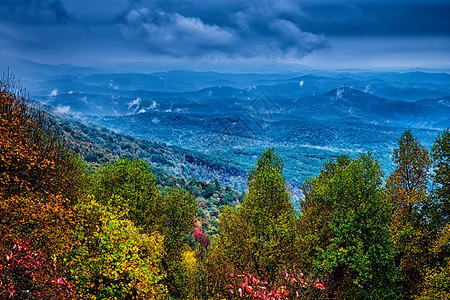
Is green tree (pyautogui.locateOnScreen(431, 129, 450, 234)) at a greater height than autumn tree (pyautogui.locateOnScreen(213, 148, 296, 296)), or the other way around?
green tree (pyautogui.locateOnScreen(431, 129, 450, 234))

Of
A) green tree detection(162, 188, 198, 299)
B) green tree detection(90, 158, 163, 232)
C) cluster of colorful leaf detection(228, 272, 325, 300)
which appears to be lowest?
green tree detection(162, 188, 198, 299)

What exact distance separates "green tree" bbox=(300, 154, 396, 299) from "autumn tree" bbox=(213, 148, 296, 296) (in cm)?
199

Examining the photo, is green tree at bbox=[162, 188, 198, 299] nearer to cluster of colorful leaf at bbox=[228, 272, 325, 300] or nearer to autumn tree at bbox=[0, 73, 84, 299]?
autumn tree at bbox=[0, 73, 84, 299]

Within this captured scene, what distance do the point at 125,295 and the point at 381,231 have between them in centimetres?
1916

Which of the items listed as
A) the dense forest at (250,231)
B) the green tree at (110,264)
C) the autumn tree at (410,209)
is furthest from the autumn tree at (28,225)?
the autumn tree at (410,209)

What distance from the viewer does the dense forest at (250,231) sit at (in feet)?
63.2

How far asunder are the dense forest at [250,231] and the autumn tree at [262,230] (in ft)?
0.36

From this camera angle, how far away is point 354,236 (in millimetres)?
24016

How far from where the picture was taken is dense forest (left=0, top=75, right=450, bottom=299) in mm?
19266

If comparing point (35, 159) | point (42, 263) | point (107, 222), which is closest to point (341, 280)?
point (107, 222)

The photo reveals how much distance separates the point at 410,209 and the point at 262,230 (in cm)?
1405

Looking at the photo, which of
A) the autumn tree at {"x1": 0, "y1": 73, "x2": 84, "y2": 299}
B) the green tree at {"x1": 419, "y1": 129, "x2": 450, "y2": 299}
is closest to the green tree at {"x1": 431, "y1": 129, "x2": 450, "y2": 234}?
the green tree at {"x1": 419, "y1": 129, "x2": 450, "y2": 299}

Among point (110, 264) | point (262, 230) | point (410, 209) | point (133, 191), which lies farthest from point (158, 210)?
point (410, 209)

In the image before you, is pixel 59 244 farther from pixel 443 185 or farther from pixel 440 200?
pixel 443 185
